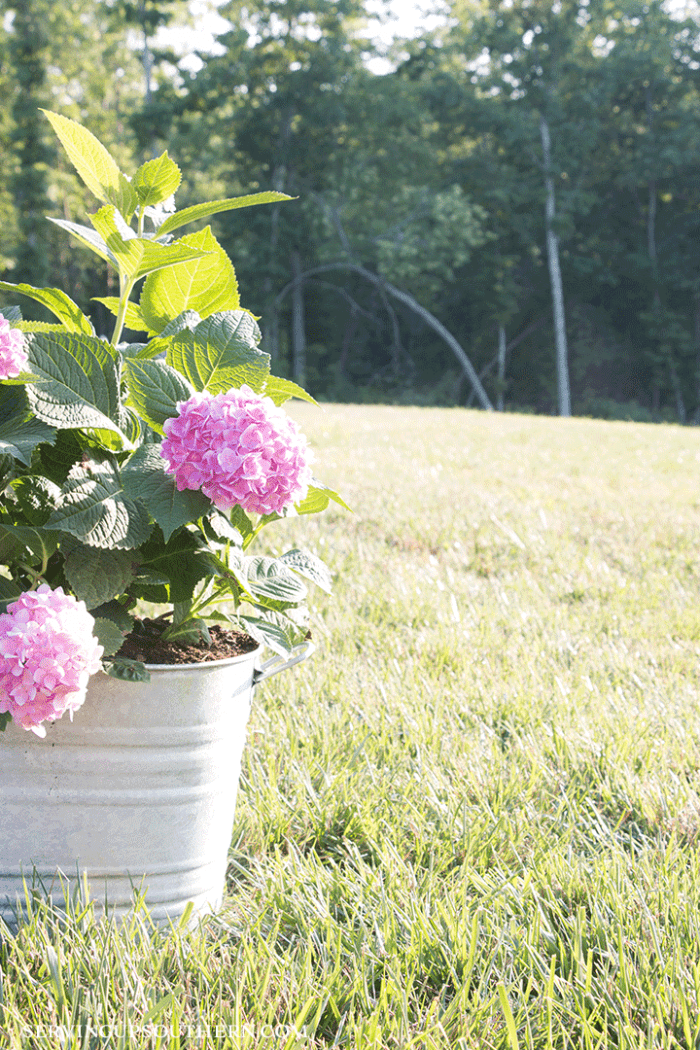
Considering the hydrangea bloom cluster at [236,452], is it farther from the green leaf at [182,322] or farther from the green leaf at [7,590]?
the green leaf at [7,590]

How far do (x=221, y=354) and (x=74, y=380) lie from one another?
20 centimetres

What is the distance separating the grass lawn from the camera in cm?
100

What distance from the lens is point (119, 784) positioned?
1090mm

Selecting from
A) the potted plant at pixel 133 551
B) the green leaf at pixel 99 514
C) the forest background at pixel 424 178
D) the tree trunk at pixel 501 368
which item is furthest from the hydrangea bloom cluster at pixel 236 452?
the tree trunk at pixel 501 368

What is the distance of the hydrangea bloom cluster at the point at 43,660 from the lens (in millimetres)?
923

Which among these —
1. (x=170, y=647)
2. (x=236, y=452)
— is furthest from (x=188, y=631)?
(x=236, y=452)

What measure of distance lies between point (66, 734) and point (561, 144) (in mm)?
22708

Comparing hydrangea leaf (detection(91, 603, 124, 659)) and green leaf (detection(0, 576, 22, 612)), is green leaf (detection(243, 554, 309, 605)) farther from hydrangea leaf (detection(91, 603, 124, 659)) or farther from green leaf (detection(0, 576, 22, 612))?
green leaf (detection(0, 576, 22, 612))

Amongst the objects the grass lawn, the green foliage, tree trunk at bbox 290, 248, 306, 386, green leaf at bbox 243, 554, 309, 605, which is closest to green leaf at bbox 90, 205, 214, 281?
the green foliage

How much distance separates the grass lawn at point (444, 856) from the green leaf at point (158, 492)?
1.83ft

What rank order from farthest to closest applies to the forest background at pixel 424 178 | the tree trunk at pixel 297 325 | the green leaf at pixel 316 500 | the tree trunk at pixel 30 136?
the tree trunk at pixel 297 325, the forest background at pixel 424 178, the tree trunk at pixel 30 136, the green leaf at pixel 316 500

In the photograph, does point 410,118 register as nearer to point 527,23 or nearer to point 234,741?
point 527,23

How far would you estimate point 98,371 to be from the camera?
1098mm

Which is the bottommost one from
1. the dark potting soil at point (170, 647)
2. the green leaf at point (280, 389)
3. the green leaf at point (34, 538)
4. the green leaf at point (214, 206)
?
the dark potting soil at point (170, 647)
